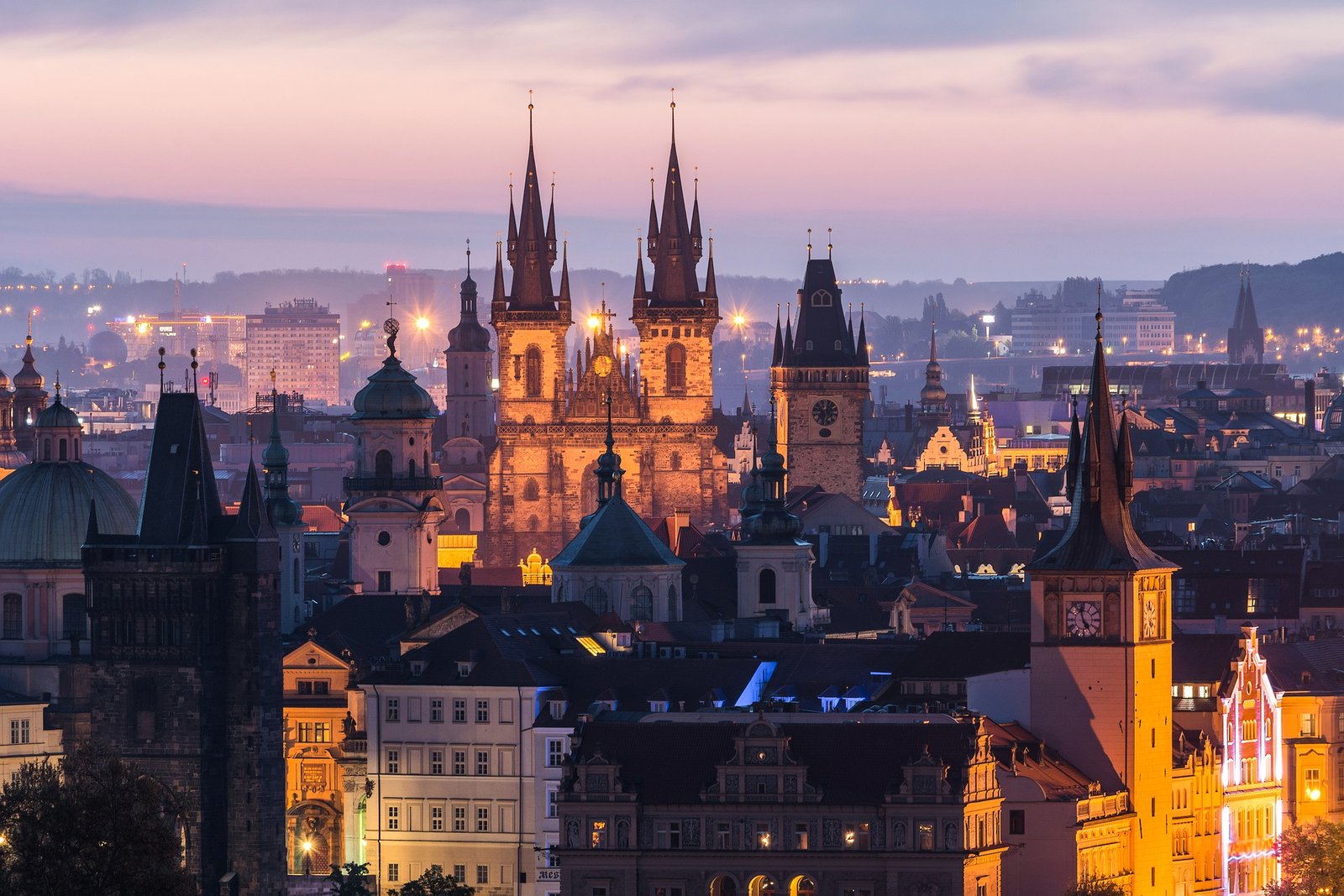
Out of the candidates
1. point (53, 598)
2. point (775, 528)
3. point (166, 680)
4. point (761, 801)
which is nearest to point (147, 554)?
point (166, 680)

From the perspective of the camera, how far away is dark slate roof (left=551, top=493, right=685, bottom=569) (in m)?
175

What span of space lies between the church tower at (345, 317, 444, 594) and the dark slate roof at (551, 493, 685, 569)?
16352 mm

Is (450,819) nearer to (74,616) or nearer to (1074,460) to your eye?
(1074,460)

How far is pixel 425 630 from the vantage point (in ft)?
511

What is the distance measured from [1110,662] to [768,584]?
51.7m

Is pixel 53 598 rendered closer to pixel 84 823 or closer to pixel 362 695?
pixel 362 695

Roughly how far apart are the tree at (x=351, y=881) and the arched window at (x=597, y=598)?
38373 mm

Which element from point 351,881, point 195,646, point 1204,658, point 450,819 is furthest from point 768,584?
point 351,881

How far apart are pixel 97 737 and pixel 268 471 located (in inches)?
2030

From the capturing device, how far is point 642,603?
572ft

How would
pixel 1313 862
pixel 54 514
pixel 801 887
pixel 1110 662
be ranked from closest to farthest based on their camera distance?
pixel 801 887 → pixel 1313 862 → pixel 1110 662 → pixel 54 514

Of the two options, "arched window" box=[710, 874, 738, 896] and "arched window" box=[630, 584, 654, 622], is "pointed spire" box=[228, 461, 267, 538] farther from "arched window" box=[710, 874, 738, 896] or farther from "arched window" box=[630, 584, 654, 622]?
"arched window" box=[630, 584, 654, 622]

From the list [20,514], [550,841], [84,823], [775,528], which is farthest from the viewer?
[775,528]

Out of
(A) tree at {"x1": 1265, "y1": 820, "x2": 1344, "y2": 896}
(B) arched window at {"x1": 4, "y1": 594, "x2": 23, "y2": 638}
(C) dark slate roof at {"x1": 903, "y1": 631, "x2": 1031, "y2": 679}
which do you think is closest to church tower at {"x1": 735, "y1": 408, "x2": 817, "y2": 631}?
(B) arched window at {"x1": 4, "y1": 594, "x2": 23, "y2": 638}
